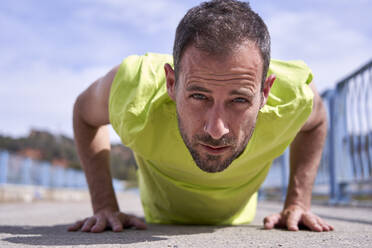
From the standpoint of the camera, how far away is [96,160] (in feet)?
9.90

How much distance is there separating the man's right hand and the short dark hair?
108cm

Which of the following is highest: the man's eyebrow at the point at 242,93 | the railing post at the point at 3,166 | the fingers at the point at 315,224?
the railing post at the point at 3,166

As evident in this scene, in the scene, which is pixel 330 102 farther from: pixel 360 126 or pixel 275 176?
pixel 275 176

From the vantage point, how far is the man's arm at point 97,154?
2.69 metres

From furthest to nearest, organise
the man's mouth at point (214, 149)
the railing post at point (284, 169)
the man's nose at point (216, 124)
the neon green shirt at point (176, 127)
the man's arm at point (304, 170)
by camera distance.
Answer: the railing post at point (284, 169) → the man's arm at point (304, 170) → the neon green shirt at point (176, 127) → the man's mouth at point (214, 149) → the man's nose at point (216, 124)

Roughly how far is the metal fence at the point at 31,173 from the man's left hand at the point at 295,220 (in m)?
12.8

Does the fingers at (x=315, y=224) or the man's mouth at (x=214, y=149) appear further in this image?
the fingers at (x=315, y=224)

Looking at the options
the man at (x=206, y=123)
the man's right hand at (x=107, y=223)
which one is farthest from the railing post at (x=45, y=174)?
the man's right hand at (x=107, y=223)

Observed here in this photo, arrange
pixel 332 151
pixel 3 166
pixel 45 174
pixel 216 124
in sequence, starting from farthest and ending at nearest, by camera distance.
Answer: pixel 45 174, pixel 3 166, pixel 332 151, pixel 216 124

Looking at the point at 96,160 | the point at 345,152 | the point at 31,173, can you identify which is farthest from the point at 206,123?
the point at 31,173

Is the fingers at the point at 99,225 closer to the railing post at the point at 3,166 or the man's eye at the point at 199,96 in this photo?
the man's eye at the point at 199,96

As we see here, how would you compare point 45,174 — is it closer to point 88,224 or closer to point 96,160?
point 96,160

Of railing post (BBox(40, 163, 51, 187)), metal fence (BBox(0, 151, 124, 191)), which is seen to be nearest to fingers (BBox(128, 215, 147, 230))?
metal fence (BBox(0, 151, 124, 191))

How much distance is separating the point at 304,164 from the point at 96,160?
1467 mm
